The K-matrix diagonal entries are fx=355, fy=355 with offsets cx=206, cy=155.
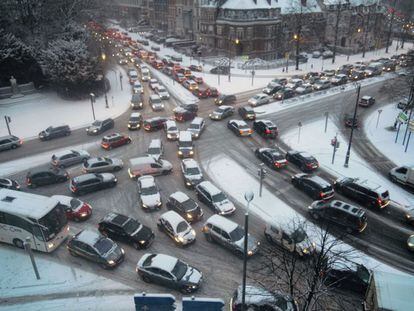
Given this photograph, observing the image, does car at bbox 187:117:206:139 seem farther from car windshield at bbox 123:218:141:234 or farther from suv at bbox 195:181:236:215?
car windshield at bbox 123:218:141:234

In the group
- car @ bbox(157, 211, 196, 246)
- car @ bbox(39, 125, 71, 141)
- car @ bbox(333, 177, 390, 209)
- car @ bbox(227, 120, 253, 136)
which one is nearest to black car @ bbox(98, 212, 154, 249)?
car @ bbox(157, 211, 196, 246)

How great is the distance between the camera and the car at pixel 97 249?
797 inches

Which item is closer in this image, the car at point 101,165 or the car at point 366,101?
the car at point 101,165

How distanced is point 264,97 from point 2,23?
36.9 m

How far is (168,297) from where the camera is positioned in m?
16.6

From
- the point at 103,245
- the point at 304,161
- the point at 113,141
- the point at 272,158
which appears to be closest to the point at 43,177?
the point at 113,141

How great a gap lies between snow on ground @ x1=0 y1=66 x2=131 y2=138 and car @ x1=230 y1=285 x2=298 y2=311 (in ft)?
102

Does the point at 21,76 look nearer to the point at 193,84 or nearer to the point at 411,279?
the point at 193,84

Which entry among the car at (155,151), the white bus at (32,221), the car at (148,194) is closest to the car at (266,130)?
the car at (155,151)

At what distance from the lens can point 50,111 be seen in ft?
149

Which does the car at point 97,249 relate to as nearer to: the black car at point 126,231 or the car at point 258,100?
the black car at point 126,231

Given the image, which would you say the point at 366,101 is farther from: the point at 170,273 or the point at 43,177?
the point at 43,177

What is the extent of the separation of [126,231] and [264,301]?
375 inches

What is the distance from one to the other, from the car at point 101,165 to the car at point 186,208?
26.2 feet
